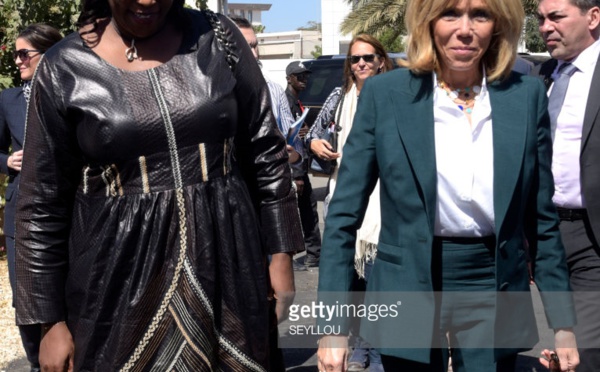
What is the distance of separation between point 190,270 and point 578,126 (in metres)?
2.47

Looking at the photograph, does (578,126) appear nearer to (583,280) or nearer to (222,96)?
(583,280)

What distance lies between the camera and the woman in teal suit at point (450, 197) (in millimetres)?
2982

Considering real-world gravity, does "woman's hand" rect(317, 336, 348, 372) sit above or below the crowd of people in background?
below

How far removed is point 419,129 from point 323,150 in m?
2.82

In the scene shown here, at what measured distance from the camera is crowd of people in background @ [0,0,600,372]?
2.78m

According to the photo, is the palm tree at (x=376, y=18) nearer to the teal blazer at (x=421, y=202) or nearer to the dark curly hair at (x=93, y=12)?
the teal blazer at (x=421, y=202)

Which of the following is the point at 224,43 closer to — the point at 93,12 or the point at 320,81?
the point at 93,12

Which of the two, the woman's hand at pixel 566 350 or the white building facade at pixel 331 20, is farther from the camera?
the white building facade at pixel 331 20

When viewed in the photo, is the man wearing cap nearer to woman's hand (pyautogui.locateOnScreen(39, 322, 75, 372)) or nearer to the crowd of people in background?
the crowd of people in background

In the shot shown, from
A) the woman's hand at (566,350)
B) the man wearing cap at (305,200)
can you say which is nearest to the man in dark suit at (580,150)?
the woman's hand at (566,350)

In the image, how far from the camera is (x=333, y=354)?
3.04m

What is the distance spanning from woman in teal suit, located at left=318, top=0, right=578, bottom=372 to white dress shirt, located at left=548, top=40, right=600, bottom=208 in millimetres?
1391

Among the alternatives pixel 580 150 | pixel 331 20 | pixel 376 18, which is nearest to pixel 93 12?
pixel 580 150

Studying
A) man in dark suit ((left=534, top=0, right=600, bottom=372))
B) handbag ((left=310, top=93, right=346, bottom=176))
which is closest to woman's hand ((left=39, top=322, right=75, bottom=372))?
man in dark suit ((left=534, top=0, right=600, bottom=372))
